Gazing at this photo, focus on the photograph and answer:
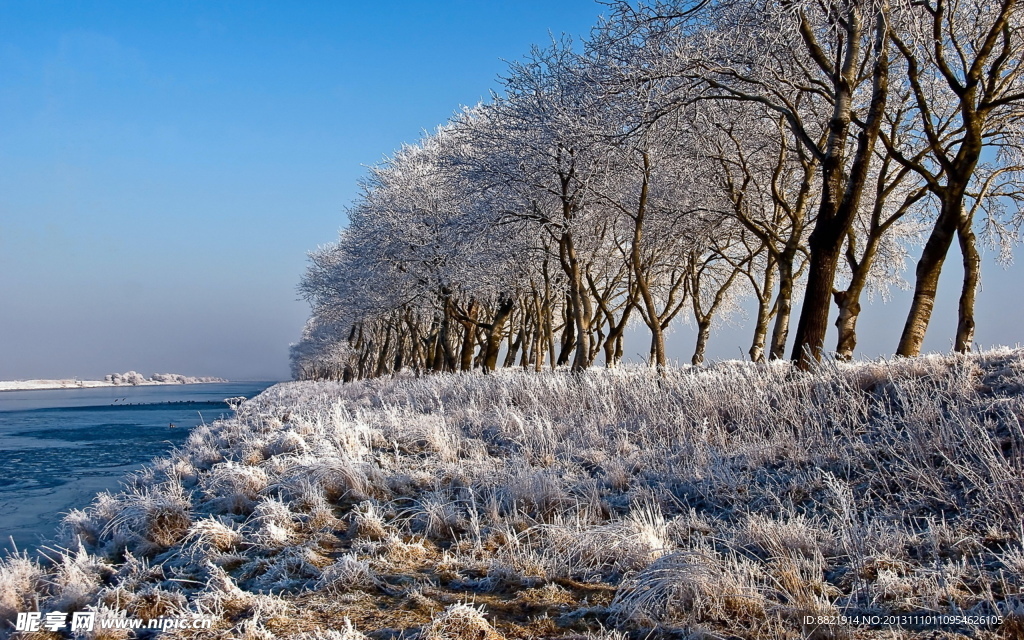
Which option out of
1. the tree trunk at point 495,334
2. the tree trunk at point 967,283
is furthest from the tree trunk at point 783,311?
the tree trunk at point 495,334

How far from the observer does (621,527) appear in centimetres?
468

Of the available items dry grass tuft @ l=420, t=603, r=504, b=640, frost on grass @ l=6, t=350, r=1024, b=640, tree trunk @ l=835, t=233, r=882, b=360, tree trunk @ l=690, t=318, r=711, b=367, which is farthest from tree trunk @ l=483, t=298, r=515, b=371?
dry grass tuft @ l=420, t=603, r=504, b=640

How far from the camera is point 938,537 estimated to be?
410 centimetres

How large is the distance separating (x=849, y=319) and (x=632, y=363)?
5581mm

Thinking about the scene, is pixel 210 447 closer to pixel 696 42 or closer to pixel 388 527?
pixel 388 527

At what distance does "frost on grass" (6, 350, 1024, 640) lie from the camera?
3.68 meters

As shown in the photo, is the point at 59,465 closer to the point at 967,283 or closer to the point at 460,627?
the point at 460,627

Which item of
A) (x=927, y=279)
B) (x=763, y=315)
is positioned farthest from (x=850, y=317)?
(x=763, y=315)

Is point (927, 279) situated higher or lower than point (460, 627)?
higher

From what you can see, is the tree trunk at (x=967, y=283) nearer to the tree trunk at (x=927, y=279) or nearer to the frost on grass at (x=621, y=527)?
the tree trunk at (x=927, y=279)

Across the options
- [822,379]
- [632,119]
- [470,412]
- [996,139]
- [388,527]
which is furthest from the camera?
[996,139]

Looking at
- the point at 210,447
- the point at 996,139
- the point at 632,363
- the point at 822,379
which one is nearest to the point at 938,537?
the point at 822,379

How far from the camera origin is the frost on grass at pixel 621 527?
3.68 meters

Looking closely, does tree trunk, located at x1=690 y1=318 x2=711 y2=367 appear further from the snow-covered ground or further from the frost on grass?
the snow-covered ground
